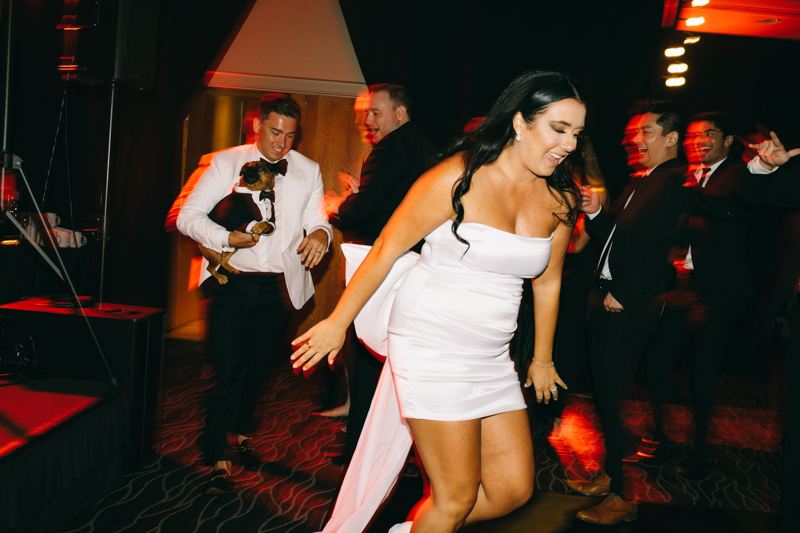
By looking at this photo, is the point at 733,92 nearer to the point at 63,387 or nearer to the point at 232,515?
the point at 232,515

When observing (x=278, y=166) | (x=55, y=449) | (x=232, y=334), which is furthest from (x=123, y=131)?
(x=55, y=449)

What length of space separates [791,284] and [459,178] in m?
1.62

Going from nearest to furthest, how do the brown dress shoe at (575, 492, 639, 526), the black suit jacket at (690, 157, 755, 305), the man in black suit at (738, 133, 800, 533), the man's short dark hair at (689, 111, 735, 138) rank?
the man in black suit at (738, 133, 800, 533) → the brown dress shoe at (575, 492, 639, 526) → the black suit jacket at (690, 157, 755, 305) → the man's short dark hair at (689, 111, 735, 138)

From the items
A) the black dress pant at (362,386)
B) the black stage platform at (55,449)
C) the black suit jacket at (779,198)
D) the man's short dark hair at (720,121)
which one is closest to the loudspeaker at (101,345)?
the black stage platform at (55,449)

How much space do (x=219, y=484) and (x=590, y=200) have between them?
7.55ft

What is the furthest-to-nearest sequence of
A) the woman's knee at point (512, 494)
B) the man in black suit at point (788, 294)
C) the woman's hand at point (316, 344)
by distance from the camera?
1. the man in black suit at point (788, 294)
2. the woman's knee at point (512, 494)
3. the woman's hand at point (316, 344)

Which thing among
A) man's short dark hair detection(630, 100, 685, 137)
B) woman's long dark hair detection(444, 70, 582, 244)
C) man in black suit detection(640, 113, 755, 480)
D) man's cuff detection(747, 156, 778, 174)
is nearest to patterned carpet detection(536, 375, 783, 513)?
man in black suit detection(640, 113, 755, 480)

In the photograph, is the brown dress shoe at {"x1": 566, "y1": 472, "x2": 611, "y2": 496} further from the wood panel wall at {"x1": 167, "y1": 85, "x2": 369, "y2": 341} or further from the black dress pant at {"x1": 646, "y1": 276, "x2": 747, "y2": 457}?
the wood panel wall at {"x1": 167, "y1": 85, "x2": 369, "y2": 341}

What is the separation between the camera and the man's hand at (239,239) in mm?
2596

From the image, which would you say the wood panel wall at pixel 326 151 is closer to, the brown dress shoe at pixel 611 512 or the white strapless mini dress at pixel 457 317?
the brown dress shoe at pixel 611 512

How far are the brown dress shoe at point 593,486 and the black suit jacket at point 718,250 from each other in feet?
3.77

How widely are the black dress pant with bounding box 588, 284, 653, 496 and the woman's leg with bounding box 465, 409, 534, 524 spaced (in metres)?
0.87

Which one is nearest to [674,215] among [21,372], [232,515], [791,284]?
[791,284]

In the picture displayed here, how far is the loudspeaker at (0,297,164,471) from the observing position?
286 centimetres
